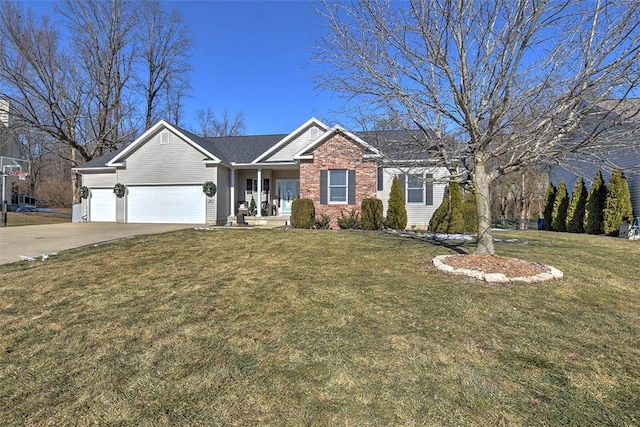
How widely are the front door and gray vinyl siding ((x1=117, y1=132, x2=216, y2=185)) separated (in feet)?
11.2

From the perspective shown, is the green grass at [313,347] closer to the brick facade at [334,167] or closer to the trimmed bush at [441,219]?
the trimmed bush at [441,219]

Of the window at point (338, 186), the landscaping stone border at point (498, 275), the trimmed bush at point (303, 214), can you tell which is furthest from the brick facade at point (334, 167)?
the landscaping stone border at point (498, 275)

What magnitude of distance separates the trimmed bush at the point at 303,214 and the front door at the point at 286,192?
487cm

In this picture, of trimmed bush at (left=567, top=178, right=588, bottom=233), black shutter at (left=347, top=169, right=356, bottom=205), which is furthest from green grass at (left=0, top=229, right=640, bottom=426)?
trimmed bush at (left=567, top=178, right=588, bottom=233)

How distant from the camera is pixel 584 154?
5734 mm

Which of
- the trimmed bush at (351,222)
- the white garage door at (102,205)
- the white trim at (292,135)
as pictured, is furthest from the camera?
the white garage door at (102,205)

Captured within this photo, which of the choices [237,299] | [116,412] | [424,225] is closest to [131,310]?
[237,299]

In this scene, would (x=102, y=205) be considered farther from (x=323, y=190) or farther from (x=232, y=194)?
(x=323, y=190)

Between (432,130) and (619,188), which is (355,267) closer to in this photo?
(432,130)

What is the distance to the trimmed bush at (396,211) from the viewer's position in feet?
43.4

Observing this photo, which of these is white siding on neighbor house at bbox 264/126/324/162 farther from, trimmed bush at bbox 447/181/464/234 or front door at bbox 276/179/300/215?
trimmed bush at bbox 447/181/464/234

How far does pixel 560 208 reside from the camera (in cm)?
1631

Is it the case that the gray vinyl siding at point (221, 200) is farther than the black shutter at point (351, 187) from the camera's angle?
Yes

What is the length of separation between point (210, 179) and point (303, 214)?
20.5ft
